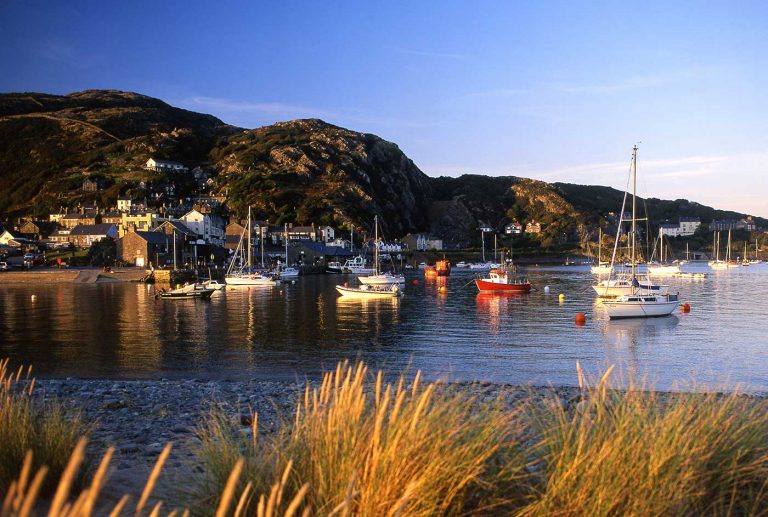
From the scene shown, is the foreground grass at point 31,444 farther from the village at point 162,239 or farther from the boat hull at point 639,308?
the village at point 162,239

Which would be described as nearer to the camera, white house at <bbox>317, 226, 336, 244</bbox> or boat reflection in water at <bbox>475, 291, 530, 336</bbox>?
boat reflection in water at <bbox>475, 291, 530, 336</bbox>

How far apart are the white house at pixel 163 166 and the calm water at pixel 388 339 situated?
135m

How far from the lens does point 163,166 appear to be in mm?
182250

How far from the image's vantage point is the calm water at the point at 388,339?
72.1 feet

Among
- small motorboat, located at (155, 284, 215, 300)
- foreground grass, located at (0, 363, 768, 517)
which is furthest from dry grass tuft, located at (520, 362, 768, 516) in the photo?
small motorboat, located at (155, 284, 215, 300)

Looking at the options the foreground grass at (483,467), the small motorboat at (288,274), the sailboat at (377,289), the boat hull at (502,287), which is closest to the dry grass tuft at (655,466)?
the foreground grass at (483,467)

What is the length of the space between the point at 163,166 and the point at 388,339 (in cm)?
16956

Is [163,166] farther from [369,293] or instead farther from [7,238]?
[369,293]

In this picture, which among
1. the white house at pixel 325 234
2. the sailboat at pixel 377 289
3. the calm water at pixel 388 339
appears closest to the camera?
the calm water at pixel 388 339

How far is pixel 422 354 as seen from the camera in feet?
83.8

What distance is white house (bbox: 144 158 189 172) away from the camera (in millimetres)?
180125

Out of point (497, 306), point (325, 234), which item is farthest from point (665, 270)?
point (325, 234)

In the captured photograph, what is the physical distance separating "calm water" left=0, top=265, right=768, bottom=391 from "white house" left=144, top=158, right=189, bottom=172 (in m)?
135

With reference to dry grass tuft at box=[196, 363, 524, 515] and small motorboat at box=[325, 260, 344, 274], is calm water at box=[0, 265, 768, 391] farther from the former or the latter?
small motorboat at box=[325, 260, 344, 274]
